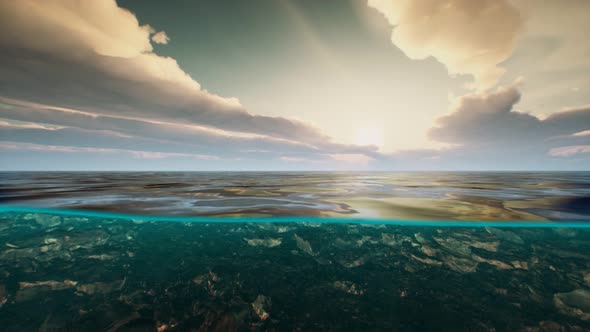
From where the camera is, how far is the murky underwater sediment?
488 cm

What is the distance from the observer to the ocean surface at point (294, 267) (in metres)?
4.93

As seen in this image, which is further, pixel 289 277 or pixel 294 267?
pixel 294 267

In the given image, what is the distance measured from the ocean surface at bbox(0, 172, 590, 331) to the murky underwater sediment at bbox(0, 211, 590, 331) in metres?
0.04

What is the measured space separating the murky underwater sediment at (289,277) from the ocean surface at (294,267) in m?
0.04

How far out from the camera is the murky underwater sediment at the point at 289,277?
16.0 ft

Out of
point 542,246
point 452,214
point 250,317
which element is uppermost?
point 452,214

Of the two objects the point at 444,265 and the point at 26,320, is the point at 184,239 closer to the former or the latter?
the point at 26,320

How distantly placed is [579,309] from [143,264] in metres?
11.8

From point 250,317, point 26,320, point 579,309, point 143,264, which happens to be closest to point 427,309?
point 579,309

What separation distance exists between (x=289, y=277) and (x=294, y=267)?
561 mm

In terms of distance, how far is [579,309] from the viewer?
Answer: 5.21 m

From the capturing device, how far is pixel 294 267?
7039mm

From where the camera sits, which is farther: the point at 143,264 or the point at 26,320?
the point at 143,264

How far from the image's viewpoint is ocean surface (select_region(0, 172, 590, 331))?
4.93m
